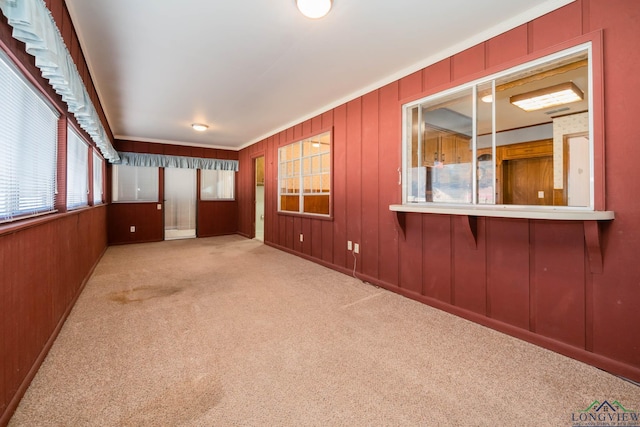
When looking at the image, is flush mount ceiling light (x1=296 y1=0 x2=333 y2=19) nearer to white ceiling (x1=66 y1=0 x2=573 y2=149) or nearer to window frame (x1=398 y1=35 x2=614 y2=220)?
white ceiling (x1=66 y1=0 x2=573 y2=149)

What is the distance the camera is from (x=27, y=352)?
1.56m

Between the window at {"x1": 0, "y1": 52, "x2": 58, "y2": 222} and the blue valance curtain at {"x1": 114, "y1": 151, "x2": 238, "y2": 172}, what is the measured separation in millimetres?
4391

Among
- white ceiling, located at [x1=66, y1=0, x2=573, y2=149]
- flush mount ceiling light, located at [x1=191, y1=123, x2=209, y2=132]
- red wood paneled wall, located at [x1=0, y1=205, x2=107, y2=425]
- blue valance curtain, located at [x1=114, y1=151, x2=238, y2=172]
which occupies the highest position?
flush mount ceiling light, located at [x1=191, y1=123, x2=209, y2=132]

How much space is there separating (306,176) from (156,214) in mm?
4082

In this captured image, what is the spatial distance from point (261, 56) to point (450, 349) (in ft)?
9.88

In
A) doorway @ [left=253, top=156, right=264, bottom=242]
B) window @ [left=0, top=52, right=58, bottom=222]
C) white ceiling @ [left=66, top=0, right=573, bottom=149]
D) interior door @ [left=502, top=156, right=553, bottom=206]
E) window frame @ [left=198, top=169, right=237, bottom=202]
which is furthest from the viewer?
doorway @ [left=253, top=156, right=264, bottom=242]

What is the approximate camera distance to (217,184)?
290 inches

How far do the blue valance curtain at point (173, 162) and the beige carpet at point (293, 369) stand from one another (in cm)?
413

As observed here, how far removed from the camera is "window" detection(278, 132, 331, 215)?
4.27 meters

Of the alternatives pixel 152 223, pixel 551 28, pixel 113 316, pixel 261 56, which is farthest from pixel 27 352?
pixel 152 223

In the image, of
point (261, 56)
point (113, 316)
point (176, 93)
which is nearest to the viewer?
point (113, 316)

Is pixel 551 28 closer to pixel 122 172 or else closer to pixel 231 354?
pixel 231 354

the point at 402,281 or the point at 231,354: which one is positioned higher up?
the point at 402,281

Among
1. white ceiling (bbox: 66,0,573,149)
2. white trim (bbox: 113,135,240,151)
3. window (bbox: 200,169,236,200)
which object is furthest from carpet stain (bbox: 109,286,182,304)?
white trim (bbox: 113,135,240,151)
